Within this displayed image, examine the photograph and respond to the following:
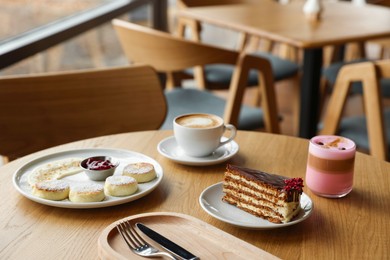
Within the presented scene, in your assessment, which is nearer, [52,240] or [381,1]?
[52,240]

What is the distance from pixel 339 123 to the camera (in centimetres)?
232

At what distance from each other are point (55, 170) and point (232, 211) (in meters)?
0.37

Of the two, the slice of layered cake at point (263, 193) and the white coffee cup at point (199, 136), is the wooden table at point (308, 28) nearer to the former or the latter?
the white coffee cup at point (199, 136)

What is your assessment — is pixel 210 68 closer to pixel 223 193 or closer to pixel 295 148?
pixel 295 148

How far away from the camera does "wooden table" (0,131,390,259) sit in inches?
36.5

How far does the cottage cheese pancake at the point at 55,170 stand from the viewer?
1.13m

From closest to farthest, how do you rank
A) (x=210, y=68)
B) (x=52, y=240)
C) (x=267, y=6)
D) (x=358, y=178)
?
(x=52, y=240)
(x=358, y=178)
(x=210, y=68)
(x=267, y=6)

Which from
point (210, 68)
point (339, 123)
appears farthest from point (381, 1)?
point (339, 123)

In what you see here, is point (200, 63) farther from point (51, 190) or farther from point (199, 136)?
point (51, 190)

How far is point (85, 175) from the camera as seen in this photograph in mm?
1161

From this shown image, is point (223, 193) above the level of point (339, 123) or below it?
above

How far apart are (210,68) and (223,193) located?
7.07 ft

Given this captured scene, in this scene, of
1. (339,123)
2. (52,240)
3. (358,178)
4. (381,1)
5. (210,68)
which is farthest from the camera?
(381,1)

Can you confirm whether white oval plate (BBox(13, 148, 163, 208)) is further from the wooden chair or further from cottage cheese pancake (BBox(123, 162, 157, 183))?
the wooden chair
